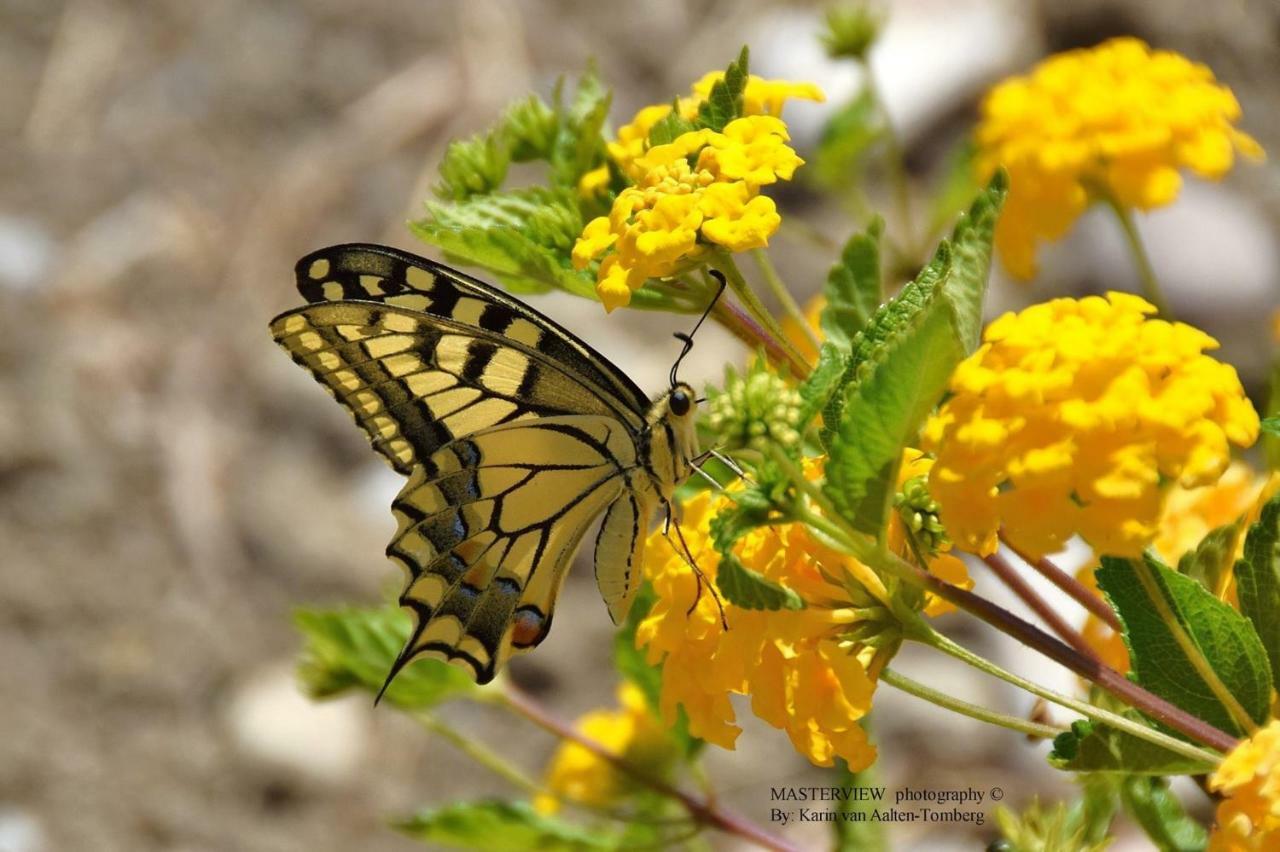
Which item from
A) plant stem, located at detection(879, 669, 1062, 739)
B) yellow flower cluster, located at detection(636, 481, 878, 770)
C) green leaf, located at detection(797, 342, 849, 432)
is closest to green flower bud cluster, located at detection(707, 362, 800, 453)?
green leaf, located at detection(797, 342, 849, 432)

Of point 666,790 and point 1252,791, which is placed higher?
point 666,790

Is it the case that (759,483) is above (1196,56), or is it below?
below

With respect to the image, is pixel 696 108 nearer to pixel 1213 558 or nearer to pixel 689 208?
pixel 689 208

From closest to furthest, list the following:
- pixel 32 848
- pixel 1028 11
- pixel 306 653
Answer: pixel 306 653, pixel 32 848, pixel 1028 11

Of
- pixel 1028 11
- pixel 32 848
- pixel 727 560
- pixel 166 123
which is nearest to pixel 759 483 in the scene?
pixel 727 560

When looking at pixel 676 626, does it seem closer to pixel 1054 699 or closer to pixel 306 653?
pixel 1054 699

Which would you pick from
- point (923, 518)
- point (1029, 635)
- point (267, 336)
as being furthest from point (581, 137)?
point (267, 336)

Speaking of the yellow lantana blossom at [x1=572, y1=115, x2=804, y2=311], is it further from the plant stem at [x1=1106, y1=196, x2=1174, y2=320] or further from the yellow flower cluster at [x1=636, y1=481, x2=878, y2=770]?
the plant stem at [x1=1106, y1=196, x2=1174, y2=320]
